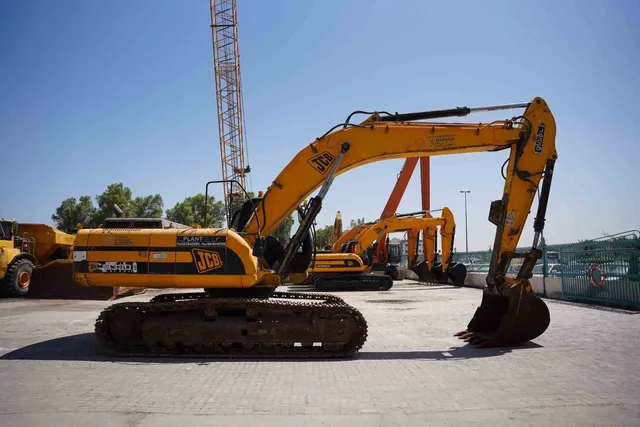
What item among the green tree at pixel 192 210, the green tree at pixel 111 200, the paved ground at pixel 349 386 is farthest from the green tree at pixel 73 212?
the paved ground at pixel 349 386

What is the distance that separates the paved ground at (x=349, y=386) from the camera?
15.4ft

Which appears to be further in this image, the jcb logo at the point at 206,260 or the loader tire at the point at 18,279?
the loader tire at the point at 18,279

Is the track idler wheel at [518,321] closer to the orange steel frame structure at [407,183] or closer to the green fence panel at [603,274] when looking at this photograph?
the green fence panel at [603,274]

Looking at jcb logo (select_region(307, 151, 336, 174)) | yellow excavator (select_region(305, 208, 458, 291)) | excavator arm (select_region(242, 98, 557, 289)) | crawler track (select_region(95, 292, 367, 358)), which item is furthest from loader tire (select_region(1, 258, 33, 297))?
jcb logo (select_region(307, 151, 336, 174))

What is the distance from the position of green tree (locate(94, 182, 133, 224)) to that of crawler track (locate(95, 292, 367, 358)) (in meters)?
61.9

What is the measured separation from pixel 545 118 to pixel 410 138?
2.59 meters

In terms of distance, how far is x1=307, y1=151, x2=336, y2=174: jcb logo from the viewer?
28.8 ft

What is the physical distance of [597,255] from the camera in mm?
14367

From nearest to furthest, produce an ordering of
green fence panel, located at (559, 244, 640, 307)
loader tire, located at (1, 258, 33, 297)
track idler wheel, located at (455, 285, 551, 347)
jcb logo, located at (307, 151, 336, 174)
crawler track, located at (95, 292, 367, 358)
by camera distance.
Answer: crawler track, located at (95, 292, 367, 358)
track idler wheel, located at (455, 285, 551, 347)
jcb logo, located at (307, 151, 336, 174)
green fence panel, located at (559, 244, 640, 307)
loader tire, located at (1, 258, 33, 297)

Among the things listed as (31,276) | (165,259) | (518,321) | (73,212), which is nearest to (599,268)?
(518,321)

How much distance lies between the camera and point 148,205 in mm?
69125

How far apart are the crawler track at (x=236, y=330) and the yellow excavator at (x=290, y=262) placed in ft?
0.05

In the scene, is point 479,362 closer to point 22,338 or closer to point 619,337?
point 619,337

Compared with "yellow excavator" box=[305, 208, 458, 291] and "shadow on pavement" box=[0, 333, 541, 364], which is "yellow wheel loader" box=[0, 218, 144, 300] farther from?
"shadow on pavement" box=[0, 333, 541, 364]
